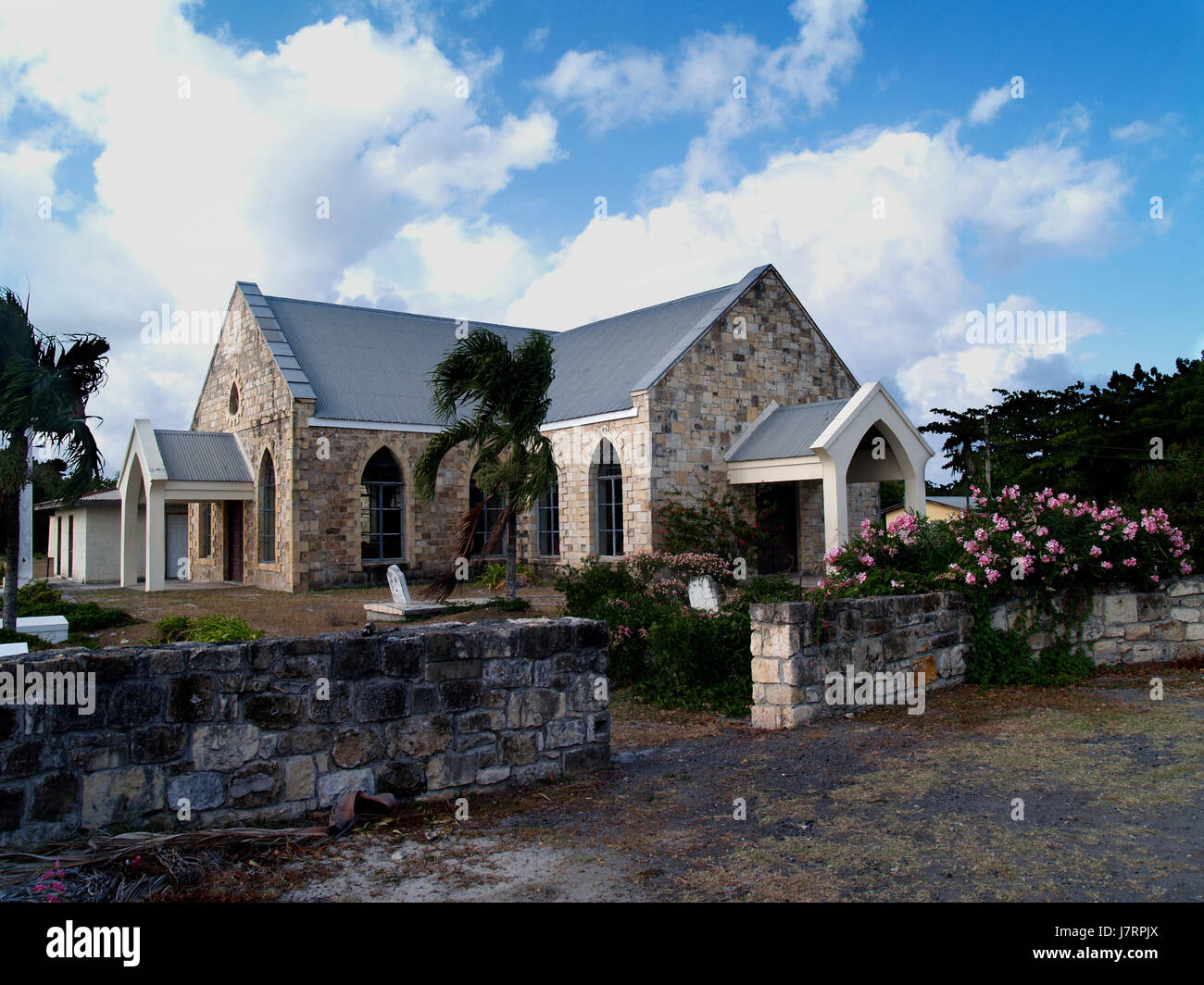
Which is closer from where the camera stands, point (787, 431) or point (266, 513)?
point (787, 431)

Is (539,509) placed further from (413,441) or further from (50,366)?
(50,366)

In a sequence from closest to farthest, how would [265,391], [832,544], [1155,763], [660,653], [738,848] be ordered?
[738,848] → [1155,763] → [660,653] → [832,544] → [265,391]

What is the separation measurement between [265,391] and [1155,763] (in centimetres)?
2104

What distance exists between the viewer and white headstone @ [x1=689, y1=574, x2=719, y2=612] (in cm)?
1312

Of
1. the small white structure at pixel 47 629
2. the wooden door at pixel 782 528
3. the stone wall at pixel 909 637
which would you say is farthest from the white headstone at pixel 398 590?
the stone wall at pixel 909 637

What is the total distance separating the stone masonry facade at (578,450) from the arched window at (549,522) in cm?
21

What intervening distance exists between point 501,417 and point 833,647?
31.8 feet

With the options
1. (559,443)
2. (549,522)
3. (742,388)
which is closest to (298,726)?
(742,388)

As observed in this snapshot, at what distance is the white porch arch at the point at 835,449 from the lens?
1758 cm

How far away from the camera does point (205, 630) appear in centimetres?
1110

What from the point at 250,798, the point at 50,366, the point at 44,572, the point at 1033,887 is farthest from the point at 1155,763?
the point at 44,572


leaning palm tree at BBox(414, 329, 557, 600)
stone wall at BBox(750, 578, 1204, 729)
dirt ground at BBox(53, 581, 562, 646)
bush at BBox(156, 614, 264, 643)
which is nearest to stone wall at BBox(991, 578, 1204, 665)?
stone wall at BBox(750, 578, 1204, 729)

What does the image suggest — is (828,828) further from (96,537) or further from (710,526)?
(96,537)

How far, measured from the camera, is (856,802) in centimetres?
542
